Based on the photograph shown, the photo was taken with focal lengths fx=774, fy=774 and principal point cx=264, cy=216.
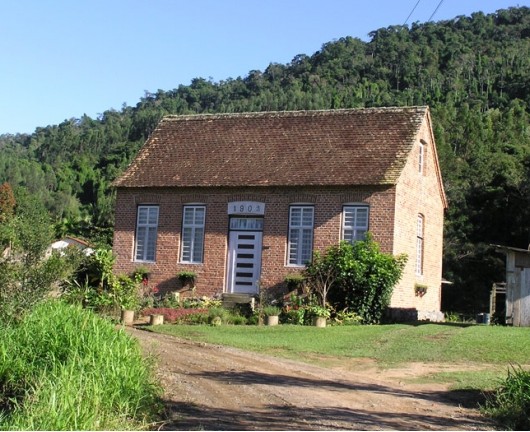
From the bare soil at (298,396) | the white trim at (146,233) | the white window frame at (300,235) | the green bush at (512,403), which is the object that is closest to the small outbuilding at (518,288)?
the white window frame at (300,235)

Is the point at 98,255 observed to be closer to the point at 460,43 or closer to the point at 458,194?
the point at 458,194

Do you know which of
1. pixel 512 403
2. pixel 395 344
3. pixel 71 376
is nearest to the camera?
pixel 71 376

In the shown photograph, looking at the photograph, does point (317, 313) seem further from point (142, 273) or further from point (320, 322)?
point (142, 273)

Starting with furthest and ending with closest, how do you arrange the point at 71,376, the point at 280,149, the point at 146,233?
the point at 146,233, the point at 280,149, the point at 71,376

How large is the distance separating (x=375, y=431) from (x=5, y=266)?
9.43m

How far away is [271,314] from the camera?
75.2 ft

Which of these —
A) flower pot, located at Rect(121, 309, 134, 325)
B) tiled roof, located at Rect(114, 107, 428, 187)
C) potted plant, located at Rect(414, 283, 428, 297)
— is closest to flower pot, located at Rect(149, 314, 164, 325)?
flower pot, located at Rect(121, 309, 134, 325)

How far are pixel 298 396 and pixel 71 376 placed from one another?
3469mm

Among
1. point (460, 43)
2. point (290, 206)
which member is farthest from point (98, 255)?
point (460, 43)

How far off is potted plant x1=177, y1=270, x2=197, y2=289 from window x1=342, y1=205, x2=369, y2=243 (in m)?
Result: 5.55

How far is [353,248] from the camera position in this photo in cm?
2445

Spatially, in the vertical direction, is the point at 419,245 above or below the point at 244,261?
above

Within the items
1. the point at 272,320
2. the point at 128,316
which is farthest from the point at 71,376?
the point at 272,320

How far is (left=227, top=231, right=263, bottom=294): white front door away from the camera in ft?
87.6
